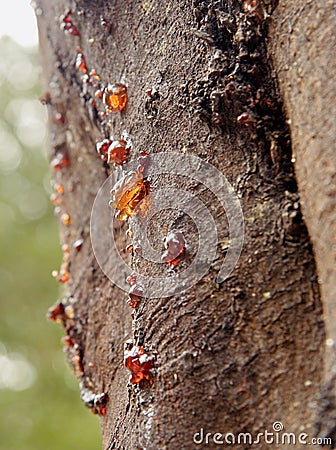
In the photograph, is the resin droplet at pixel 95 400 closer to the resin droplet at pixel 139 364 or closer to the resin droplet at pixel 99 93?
the resin droplet at pixel 139 364

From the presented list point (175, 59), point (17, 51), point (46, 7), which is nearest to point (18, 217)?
point (17, 51)

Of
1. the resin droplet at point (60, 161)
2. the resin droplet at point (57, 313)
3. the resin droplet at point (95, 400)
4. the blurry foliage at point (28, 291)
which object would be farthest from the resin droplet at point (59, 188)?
the blurry foliage at point (28, 291)

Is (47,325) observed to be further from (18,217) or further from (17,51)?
(17,51)

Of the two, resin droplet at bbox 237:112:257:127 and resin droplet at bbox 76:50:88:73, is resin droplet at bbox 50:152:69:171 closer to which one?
resin droplet at bbox 76:50:88:73

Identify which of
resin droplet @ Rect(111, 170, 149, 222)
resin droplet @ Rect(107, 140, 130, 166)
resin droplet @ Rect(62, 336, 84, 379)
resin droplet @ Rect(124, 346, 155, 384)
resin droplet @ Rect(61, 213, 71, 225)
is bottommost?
resin droplet @ Rect(124, 346, 155, 384)

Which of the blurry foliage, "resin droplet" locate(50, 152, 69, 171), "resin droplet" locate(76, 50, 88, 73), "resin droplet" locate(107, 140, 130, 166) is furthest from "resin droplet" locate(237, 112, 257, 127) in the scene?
the blurry foliage

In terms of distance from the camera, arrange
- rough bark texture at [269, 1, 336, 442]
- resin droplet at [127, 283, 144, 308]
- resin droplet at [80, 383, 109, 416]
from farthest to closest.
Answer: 1. resin droplet at [80, 383, 109, 416]
2. resin droplet at [127, 283, 144, 308]
3. rough bark texture at [269, 1, 336, 442]

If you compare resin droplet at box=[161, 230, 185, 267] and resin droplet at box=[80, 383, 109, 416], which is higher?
resin droplet at box=[161, 230, 185, 267]

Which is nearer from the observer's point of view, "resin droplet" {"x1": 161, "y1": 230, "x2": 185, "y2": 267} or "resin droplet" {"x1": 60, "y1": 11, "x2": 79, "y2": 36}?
"resin droplet" {"x1": 161, "y1": 230, "x2": 185, "y2": 267}

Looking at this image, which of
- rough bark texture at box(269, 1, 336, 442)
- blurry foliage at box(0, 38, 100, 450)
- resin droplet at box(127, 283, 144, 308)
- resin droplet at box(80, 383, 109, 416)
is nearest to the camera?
rough bark texture at box(269, 1, 336, 442)
